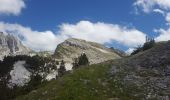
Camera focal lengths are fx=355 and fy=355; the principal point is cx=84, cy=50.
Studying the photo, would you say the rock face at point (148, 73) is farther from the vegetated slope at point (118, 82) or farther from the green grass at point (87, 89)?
the green grass at point (87, 89)

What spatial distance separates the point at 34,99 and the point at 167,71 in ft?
85.9

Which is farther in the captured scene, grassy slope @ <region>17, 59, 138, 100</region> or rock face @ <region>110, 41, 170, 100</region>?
rock face @ <region>110, 41, 170, 100</region>

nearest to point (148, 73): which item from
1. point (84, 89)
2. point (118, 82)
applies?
point (118, 82)

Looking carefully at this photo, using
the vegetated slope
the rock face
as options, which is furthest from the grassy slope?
the rock face

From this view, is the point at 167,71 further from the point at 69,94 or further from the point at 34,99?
the point at 34,99

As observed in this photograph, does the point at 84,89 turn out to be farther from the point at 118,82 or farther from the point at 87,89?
the point at 118,82

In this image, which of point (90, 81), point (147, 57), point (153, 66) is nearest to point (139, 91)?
point (90, 81)

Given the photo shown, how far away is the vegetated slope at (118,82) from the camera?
57281 millimetres

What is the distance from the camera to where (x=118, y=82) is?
6400 centimetres

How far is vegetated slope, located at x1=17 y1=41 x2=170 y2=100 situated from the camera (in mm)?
57281

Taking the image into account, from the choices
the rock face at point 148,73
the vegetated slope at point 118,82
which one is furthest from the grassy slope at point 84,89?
the rock face at point 148,73

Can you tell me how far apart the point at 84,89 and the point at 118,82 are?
23.4ft

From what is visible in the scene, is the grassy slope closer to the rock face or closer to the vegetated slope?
the vegetated slope

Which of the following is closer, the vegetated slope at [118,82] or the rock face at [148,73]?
the vegetated slope at [118,82]
